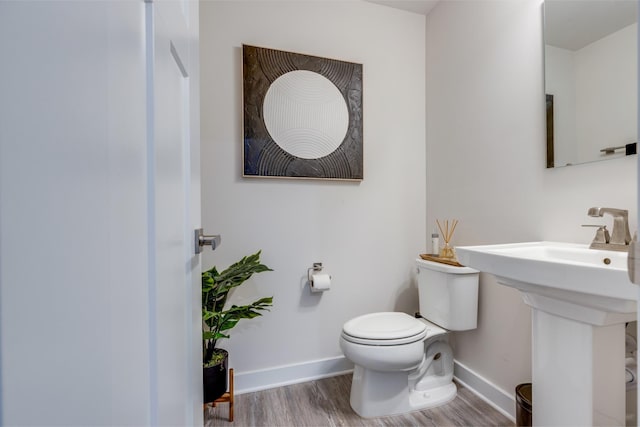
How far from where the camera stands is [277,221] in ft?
6.06

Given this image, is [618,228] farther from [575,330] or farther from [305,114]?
[305,114]

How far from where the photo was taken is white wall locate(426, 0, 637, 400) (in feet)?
4.21

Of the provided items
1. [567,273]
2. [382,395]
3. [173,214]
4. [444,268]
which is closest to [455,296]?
[444,268]

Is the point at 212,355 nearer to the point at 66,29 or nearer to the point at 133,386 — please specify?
the point at 133,386

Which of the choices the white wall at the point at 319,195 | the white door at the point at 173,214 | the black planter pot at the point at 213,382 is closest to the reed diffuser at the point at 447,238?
the white wall at the point at 319,195

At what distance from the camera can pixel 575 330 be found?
0.95 m

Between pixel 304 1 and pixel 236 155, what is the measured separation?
1049mm

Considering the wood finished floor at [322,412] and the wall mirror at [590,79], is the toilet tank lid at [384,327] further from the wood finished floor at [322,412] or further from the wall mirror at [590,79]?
the wall mirror at [590,79]

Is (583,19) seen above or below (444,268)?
above

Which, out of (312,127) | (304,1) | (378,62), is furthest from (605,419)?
(304,1)

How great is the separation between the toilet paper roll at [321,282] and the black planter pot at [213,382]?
62cm

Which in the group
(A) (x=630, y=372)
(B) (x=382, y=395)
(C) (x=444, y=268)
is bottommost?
(B) (x=382, y=395)

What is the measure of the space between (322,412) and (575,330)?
1213 mm

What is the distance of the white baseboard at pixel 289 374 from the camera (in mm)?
1768
